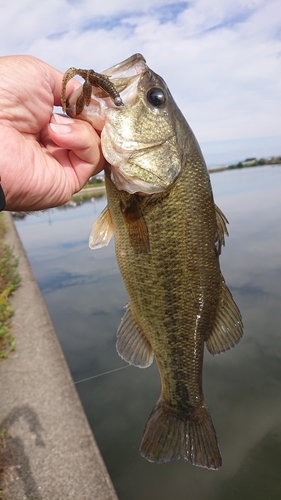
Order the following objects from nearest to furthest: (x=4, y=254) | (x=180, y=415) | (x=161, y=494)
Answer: (x=180, y=415) < (x=161, y=494) < (x=4, y=254)

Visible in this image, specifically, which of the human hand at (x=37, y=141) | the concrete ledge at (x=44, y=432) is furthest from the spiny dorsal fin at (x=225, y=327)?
the concrete ledge at (x=44, y=432)

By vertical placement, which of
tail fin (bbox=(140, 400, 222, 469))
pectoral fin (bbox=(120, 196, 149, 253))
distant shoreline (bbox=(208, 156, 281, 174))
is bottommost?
distant shoreline (bbox=(208, 156, 281, 174))

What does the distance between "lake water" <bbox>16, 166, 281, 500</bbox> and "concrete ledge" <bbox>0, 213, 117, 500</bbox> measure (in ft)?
2.50

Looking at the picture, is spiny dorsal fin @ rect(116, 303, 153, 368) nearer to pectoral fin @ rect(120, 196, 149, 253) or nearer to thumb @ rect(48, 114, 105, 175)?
pectoral fin @ rect(120, 196, 149, 253)

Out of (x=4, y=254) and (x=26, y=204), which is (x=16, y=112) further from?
(x=4, y=254)

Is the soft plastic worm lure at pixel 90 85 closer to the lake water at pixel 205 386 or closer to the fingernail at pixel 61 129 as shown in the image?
the fingernail at pixel 61 129

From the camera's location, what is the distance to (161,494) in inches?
157

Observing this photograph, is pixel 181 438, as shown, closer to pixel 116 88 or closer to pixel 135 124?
pixel 135 124

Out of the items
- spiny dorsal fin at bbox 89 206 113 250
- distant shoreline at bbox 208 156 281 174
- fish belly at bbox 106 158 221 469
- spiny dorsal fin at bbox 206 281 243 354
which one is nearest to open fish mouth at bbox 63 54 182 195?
fish belly at bbox 106 158 221 469

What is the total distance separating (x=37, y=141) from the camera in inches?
78.9

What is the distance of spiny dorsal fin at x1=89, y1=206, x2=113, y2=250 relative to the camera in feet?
6.75

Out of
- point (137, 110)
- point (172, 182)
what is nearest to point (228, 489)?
point (172, 182)

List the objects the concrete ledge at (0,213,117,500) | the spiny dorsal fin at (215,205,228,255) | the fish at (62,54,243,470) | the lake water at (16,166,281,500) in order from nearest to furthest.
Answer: the fish at (62,54,243,470), the spiny dorsal fin at (215,205,228,255), the concrete ledge at (0,213,117,500), the lake water at (16,166,281,500)

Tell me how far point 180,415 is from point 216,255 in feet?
3.29
